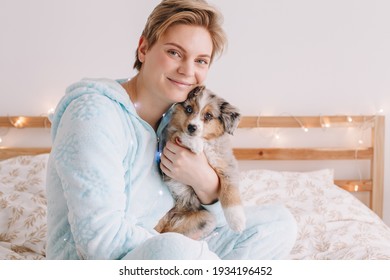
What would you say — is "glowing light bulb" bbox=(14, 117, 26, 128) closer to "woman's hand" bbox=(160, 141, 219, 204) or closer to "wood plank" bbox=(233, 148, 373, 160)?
"wood plank" bbox=(233, 148, 373, 160)

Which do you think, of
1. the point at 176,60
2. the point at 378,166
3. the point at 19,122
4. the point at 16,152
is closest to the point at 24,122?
the point at 19,122

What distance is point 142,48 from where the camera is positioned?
3.26 ft

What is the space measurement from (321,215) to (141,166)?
952mm

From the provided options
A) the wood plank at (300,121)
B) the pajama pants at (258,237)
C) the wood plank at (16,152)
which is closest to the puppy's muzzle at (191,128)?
the pajama pants at (258,237)

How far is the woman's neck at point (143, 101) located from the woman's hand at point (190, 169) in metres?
0.08

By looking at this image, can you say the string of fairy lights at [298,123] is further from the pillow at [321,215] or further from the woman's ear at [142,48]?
the woman's ear at [142,48]

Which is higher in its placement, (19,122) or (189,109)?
(189,109)

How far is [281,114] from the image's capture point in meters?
2.25

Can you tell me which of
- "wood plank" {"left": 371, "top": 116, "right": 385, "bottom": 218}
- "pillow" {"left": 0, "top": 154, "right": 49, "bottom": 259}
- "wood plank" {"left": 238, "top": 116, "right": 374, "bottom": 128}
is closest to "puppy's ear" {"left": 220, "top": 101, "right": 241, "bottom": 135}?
"pillow" {"left": 0, "top": 154, "right": 49, "bottom": 259}

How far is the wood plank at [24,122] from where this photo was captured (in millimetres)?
2055

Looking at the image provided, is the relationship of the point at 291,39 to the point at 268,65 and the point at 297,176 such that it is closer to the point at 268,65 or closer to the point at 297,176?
the point at 268,65

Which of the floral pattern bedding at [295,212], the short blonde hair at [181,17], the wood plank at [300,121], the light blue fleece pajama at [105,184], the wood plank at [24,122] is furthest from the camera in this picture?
the wood plank at [300,121]

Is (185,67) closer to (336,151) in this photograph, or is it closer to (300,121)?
(300,121)
